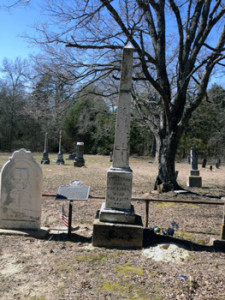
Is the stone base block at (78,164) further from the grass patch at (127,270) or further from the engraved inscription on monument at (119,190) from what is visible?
the grass patch at (127,270)

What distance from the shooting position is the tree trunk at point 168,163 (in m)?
10.2

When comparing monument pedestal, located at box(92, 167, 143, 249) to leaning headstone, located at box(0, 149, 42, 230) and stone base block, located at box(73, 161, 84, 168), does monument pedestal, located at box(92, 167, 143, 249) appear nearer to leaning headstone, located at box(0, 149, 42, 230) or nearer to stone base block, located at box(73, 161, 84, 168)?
leaning headstone, located at box(0, 149, 42, 230)

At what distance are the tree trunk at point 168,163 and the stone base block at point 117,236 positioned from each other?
5567mm

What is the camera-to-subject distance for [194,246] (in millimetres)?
5031

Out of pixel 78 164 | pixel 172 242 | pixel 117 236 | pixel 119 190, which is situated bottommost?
pixel 172 242

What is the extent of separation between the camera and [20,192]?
16.9 ft

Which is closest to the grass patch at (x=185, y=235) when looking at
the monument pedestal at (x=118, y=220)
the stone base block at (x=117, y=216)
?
the monument pedestal at (x=118, y=220)

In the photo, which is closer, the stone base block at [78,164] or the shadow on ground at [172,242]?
the shadow on ground at [172,242]

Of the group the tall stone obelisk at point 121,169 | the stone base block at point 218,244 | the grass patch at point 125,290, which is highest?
the tall stone obelisk at point 121,169

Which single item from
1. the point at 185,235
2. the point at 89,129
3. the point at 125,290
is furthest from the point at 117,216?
the point at 89,129

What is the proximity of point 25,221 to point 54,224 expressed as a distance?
43.9 inches

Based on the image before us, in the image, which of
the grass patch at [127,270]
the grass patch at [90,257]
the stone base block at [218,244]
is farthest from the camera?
the stone base block at [218,244]

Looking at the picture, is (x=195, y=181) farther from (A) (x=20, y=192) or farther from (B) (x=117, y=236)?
(A) (x=20, y=192)

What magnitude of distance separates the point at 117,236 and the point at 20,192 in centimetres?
200
